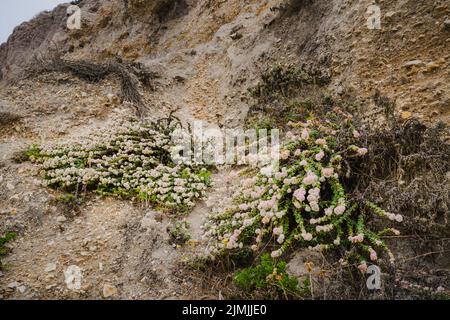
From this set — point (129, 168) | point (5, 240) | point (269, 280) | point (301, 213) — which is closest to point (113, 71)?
point (129, 168)

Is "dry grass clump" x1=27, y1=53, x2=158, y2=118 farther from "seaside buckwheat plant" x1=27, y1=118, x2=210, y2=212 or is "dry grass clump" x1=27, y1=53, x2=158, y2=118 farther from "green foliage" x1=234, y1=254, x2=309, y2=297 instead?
"green foliage" x1=234, y1=254, x2=309, y2=297

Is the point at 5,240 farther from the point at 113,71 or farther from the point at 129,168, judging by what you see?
the point at 113,71

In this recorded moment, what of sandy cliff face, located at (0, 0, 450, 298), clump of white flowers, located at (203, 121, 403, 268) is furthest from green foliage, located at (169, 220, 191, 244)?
clump of white flowers, located at (203, 121, 403, 268)

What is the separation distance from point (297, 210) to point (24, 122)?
567cm

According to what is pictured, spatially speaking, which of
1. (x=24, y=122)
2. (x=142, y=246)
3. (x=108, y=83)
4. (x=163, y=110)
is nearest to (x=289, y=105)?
(x=163, y=110)

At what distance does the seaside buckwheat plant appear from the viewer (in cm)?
494

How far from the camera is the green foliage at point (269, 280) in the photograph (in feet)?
10.4

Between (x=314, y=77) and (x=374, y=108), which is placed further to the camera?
(x=314, y=77)

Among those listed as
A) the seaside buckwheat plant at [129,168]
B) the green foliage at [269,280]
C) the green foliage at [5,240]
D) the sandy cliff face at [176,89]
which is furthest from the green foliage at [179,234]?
the green foliage at [5,240]

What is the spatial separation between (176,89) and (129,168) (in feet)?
12.1

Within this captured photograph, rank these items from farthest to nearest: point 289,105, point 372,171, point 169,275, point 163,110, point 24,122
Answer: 1. point 163,110
2. point 24,122
3. point 289,105
4. point 372,171
5. point 169,275

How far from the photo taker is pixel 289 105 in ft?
20.5

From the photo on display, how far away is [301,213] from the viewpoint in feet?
13.0

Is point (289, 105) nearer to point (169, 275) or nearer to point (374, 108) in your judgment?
point (374, 108)
